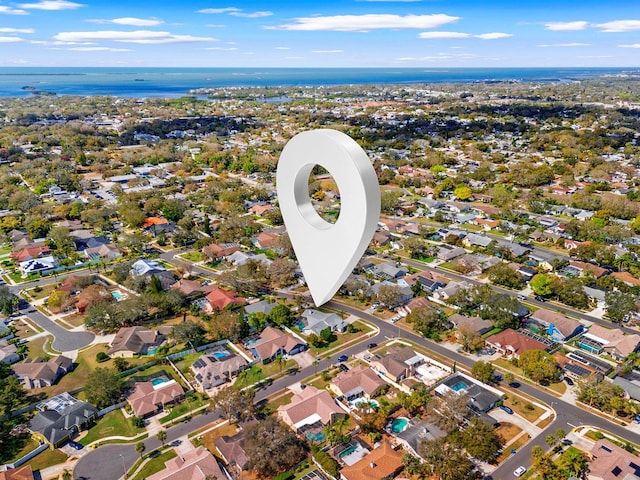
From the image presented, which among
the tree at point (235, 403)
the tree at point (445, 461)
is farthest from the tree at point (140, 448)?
the tree at point (445, 461)

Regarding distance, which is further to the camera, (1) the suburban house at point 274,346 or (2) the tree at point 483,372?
(1) the suburban house at point 274,346

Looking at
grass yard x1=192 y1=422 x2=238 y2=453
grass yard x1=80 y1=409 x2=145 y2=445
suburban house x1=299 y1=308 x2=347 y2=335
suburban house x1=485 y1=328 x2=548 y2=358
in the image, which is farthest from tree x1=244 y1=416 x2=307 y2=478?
suburban house x1=485 y1=328 x2=548 y2=358

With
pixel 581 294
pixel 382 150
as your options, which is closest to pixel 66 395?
pixel 581 294

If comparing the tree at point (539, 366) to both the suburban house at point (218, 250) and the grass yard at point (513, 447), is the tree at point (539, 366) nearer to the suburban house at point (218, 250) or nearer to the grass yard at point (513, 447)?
the grass yard at point (513, 447)

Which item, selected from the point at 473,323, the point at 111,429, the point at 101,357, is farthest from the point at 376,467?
the point at 101,357

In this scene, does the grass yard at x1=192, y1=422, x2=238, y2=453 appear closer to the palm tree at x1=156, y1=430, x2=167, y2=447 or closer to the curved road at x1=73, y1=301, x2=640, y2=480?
the curved road at x1=73, y1=301, x2=640, y2=480
